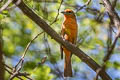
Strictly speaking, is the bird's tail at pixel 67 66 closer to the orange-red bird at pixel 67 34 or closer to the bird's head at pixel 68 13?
the orange-red bird at pixel 67 34

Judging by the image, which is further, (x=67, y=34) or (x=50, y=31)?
(x=67, y=34)

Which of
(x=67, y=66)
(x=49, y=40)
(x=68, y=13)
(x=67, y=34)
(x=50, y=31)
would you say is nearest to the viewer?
(x=50, y=31)

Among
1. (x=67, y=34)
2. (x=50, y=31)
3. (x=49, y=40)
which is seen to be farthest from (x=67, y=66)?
(x=50, y=31)

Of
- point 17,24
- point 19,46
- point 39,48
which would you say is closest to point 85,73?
point 39,48

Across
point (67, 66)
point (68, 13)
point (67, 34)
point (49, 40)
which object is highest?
point (67, 34)

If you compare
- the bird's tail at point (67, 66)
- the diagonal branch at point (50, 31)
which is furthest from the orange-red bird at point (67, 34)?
the diagonal branch at point (50, 31)

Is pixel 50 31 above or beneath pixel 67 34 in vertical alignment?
above

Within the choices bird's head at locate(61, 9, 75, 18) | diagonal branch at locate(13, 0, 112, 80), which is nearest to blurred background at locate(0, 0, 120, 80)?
bird's head at locate(61, 9, 75, 18)

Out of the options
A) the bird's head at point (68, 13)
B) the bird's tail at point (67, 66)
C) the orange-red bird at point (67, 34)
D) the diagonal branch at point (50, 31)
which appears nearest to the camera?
the diagonal branch at point (50, 31)

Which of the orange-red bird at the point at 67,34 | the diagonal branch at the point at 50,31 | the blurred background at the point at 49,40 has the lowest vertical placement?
the blurred background at the point at 49,40

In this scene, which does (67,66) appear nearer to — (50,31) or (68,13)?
(68,13)

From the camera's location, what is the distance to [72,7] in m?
7.08

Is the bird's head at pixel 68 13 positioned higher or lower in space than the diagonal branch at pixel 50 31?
lower

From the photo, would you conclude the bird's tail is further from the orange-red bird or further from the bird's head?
the bird's head
